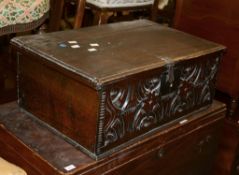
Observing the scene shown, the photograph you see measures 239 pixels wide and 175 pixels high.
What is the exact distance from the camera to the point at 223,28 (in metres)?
1.63

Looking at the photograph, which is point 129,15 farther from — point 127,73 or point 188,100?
point 127,73

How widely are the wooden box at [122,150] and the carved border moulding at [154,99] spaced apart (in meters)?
0.04

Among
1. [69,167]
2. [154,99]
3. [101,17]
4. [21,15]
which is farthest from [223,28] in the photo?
[69,167]

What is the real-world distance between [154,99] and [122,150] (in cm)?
17

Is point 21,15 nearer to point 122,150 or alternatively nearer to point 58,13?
point 58,13

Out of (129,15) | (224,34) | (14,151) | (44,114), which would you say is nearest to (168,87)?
(44,114)

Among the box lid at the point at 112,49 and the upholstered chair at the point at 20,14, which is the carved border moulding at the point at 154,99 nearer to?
the box lid at the point at 112,49

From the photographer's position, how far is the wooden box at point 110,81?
99 centimetres

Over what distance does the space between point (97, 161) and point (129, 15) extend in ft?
4.15

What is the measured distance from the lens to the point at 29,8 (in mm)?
1438

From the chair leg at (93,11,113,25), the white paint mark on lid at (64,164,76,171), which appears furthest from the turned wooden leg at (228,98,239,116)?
the white paint mark on lid at (64,164,76,171)

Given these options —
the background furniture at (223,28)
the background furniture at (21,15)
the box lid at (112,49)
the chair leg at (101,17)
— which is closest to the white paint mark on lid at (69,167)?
the box lid at (112,49)

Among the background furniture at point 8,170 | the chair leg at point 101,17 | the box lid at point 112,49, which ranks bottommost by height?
the background furniture at point 8,170

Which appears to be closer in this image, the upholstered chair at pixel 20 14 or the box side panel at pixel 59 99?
the box side panel at pixel 59 99
